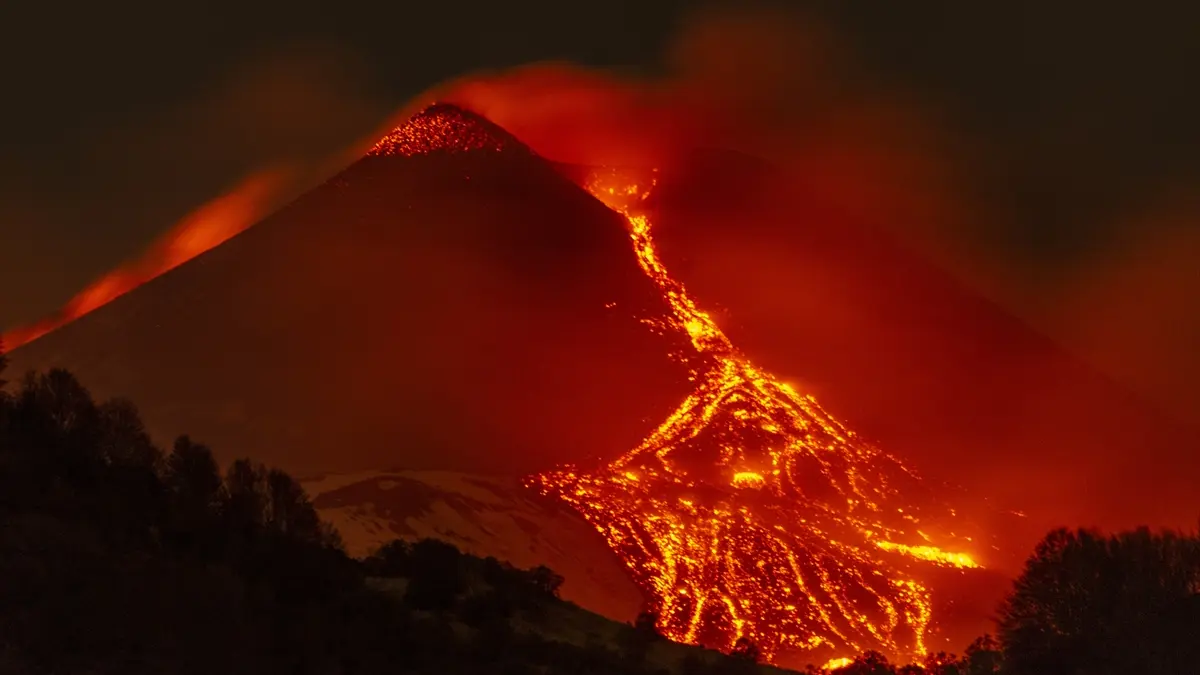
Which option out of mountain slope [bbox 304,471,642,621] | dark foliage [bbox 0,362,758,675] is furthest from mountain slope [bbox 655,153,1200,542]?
dark foliage [bbox 0,362,758,675]

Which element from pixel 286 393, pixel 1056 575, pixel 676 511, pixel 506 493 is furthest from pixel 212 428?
pixel 1056 575

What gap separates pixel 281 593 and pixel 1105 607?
70.9ft

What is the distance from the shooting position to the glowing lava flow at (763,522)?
318 ft

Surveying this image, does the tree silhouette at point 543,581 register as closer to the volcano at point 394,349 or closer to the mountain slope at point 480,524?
the mountain slope at point 480,524

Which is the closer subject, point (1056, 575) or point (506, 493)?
point (1056, 575)

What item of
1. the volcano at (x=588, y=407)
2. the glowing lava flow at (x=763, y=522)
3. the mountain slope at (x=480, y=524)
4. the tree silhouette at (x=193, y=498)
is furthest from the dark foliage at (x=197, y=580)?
the volcano at (x=588, y=407)

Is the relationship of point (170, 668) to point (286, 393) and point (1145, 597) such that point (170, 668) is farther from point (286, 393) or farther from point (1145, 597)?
point (286, 393)

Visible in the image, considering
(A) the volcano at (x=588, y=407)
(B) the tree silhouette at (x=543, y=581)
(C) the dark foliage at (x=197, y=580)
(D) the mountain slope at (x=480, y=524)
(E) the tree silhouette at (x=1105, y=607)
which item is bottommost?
(C) the dark foliage at (x=197, y=580)

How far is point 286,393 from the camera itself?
498 feet

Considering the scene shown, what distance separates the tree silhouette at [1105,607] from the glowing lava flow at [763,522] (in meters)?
48.7

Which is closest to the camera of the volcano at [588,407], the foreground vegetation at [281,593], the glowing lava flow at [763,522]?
the foreground vegetation at [281,593]

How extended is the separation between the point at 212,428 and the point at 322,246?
58.5 meters

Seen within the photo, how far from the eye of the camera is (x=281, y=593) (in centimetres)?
→ 3697

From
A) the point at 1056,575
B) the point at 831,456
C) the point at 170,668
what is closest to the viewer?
the point at 170,668
